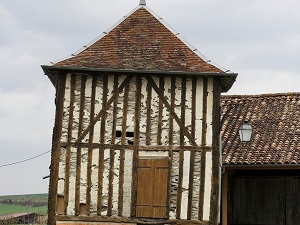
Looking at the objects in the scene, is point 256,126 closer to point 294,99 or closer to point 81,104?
point 294,99

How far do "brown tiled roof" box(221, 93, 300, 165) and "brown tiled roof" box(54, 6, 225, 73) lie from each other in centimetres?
240

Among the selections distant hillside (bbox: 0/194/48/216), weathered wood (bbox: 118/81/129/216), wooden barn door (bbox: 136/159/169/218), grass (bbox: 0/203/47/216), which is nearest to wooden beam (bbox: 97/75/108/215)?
A: weathered wood (bbox: 118/81/129/216)

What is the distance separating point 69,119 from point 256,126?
17.6ft

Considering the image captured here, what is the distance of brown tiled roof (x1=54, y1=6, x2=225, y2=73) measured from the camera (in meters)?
14.3

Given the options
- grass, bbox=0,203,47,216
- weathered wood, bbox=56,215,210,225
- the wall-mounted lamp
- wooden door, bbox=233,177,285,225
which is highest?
the wall-mounted lamp

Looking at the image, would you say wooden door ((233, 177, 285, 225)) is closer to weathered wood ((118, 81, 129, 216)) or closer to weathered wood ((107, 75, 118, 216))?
weathered wood ((118, 81, 129, 216))

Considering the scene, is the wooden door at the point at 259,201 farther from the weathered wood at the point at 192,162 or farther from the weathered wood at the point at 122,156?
the weathered wood at the point at 122,156

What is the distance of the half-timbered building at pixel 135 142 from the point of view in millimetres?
13891

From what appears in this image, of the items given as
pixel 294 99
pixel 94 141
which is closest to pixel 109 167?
pixel 94 141

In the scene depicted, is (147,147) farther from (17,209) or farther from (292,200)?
(17,209)

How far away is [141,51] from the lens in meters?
14.9

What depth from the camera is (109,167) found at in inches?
549

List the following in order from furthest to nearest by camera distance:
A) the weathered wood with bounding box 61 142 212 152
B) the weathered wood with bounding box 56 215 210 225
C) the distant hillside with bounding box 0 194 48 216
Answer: the distant hillside with bounding box 0 194 48 216 → the weathered wood with bounding box 61 142 212 152 → the weathered wood with bounding box 56 215 210 225

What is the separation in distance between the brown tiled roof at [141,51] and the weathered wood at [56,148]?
0.52 m
